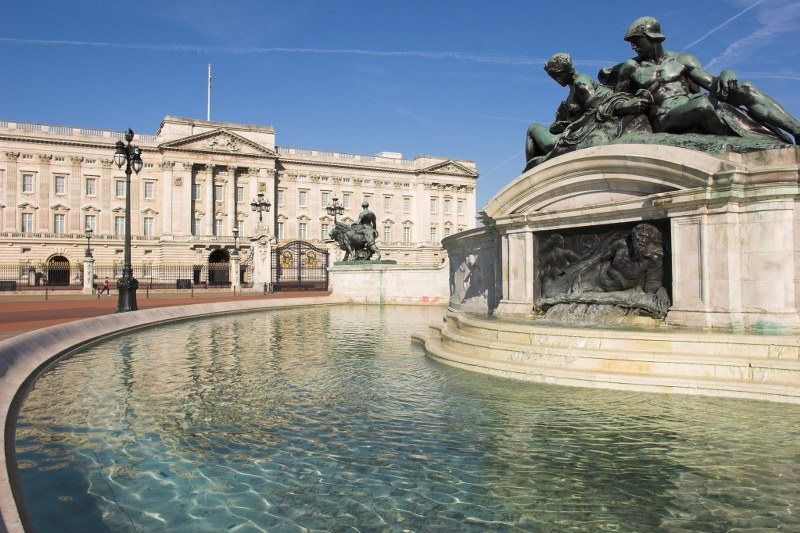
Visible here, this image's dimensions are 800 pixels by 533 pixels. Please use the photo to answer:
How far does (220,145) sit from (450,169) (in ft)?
101

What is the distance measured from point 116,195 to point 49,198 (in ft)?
20.8

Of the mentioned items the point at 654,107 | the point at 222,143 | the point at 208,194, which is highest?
the point at 222,143

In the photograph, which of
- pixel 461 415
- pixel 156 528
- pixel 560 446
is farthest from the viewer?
pixel 461 415

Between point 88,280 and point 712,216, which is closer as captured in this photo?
point 712,216

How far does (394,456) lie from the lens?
4.45 m

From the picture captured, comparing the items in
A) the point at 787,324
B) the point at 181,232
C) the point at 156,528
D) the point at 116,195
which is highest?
the point at 116,195

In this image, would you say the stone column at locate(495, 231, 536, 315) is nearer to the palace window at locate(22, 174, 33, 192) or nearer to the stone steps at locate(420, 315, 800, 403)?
the stone steps at locate(420, 315, 800, 403)

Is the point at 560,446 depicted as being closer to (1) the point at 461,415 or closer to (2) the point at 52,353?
(1) the point at 461,415

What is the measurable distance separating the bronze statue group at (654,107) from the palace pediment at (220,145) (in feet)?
200

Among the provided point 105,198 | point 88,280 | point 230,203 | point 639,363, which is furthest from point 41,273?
point 639,363

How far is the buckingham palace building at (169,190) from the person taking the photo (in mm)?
61156

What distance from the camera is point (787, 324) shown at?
675 centimetres

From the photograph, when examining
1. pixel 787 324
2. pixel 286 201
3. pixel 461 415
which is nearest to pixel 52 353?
pixel 461 415

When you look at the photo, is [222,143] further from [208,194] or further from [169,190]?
[169,190]
